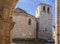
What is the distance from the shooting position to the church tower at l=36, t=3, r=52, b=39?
40.8 m

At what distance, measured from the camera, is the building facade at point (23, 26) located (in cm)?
3723

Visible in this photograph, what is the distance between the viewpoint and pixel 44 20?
41.6 m

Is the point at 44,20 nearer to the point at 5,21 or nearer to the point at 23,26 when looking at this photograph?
the point at 23,26

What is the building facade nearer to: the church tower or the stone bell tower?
the church tower

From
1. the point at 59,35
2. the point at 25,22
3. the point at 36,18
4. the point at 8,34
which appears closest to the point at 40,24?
the point at 36,18

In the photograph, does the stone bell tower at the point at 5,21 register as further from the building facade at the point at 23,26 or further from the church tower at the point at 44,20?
the church tower at the point at 44,20

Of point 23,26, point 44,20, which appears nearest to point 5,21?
point 23,26

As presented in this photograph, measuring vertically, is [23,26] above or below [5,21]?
below

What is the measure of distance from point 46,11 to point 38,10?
137 cm

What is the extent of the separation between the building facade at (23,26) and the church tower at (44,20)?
231cm

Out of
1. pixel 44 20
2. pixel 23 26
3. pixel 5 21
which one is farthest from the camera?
pixel 44 20

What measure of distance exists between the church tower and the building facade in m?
2.31

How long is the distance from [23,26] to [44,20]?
507cm

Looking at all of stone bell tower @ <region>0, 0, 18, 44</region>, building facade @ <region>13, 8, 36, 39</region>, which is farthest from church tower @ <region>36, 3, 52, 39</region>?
stone bell tower @ <region>0, 0, 18, 44</region>
